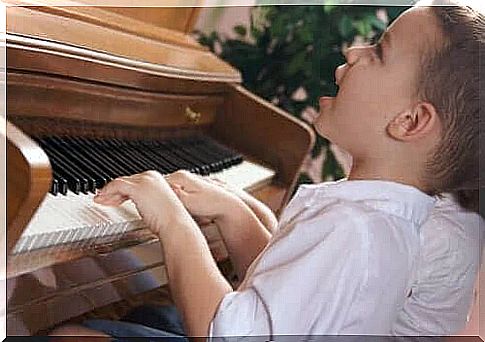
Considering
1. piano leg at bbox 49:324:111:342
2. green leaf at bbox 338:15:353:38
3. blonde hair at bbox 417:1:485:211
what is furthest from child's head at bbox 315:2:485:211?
green leaf at bbox 338:15:353:38

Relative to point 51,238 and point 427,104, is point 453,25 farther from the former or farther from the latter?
point 51,238

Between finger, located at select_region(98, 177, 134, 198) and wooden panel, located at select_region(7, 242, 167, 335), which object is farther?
finger, located at select_region(98, 177, 134, 198)

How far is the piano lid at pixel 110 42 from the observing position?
0.76 meters

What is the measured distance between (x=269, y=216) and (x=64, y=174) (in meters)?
0.22

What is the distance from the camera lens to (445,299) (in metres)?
0.78

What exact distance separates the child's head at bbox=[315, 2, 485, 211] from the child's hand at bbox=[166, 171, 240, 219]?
0.16 m

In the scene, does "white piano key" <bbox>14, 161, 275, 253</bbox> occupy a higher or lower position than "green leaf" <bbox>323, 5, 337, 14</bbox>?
lower

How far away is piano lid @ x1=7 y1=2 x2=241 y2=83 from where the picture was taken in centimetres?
76

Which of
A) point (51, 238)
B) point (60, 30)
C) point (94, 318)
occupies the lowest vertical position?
point (94, 318)

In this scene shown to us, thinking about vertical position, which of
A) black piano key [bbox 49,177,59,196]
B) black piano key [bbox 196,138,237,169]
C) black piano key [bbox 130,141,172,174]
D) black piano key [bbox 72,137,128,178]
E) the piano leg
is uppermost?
black piano key [bbox 49,177,59,196]

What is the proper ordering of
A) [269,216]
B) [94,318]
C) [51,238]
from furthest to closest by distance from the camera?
[269,216] < [94,318] < [51,238]

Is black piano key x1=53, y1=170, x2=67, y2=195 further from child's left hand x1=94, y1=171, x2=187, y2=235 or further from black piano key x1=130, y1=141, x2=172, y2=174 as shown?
black piano key x1=130, y1=141, x2=172, y2=174

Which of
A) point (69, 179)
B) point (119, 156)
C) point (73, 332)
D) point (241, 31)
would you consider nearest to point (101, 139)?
point (119, 156)

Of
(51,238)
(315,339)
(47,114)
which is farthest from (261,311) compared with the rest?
(47,114)
